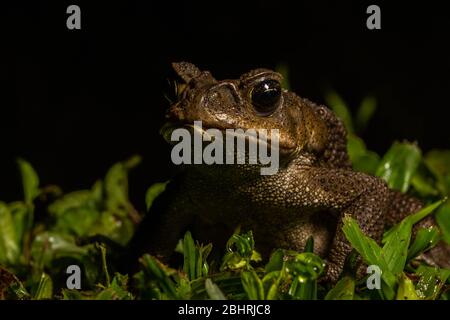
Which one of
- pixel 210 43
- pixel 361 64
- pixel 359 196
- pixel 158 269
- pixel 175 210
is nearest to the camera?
pixel 158 269

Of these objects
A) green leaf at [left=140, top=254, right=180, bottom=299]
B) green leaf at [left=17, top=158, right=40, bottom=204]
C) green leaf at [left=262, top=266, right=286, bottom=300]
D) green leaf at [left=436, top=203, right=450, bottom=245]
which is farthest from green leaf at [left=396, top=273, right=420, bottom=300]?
green leaf at [left=17, top=158, right=40, bottom=204]

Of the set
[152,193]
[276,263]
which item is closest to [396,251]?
[276,263]

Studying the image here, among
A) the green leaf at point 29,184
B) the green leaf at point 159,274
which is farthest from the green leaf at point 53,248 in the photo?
the green leaf at point 159,274

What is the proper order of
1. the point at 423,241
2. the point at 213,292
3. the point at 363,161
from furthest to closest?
the point at 363,161 < the point at 423,241 < the point at 213,292

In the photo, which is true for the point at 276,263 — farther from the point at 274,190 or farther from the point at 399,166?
the point at 399,166
